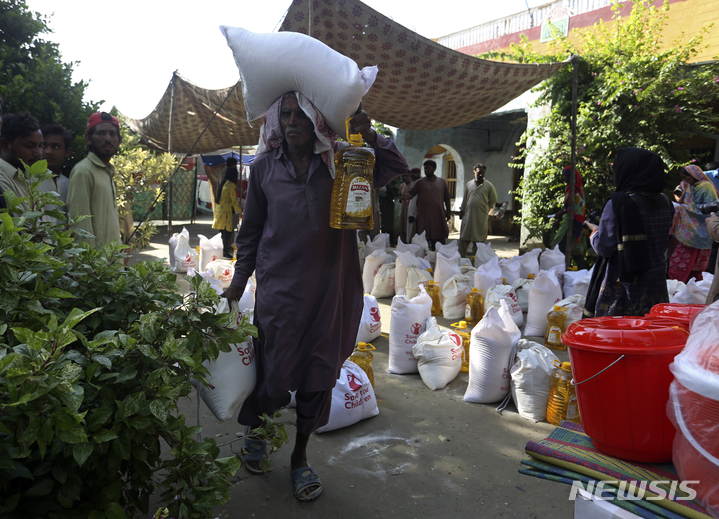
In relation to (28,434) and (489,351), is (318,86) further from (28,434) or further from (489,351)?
(489,351)

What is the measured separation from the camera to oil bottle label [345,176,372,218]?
6.20 ft

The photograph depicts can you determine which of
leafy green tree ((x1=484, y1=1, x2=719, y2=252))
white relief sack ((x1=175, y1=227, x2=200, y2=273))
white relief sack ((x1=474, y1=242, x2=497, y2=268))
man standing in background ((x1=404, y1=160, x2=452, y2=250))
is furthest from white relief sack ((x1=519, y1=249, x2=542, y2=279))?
white relief sack ((x1=175, y1=227, x2=200, y2=273))

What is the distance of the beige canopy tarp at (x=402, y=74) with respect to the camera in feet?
13.3

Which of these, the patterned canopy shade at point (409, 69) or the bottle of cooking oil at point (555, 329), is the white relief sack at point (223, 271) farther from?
the bottle of cooking oil at point (555, 329)

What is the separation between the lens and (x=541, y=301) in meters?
4.45

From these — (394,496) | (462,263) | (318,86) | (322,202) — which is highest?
(318,86)

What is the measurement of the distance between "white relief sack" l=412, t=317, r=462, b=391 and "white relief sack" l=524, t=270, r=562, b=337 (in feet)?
4.43

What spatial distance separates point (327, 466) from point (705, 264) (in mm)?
5445

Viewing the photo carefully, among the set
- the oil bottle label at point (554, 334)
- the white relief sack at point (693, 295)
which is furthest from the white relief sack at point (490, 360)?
the white relief sack at point (693, 295)

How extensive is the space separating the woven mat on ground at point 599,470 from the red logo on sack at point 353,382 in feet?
4.65

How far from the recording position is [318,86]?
195 cm

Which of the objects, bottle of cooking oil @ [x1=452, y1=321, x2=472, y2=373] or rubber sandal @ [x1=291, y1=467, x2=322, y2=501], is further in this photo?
bottle of cooking oil @ [x1=452, y1=321, x2=472, y2=373]

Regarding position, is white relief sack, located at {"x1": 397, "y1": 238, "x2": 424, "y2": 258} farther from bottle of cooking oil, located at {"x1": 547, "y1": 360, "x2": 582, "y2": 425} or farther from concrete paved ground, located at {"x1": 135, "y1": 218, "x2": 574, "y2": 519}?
bottle of cooking oil, located at {"x1": 547, "y1": 360, "x2": 582, "y2": 425}

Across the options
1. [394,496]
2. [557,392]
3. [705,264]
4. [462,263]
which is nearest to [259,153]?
[394,496]
